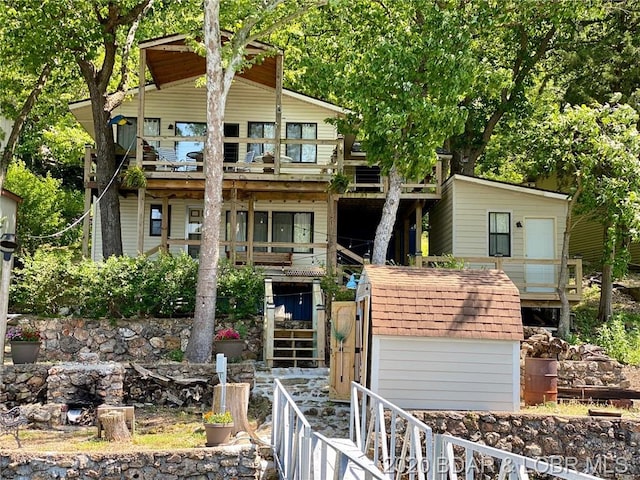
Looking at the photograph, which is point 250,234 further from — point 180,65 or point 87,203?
point 180,65

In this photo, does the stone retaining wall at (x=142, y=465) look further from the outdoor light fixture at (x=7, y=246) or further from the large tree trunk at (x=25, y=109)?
the large tree trunk at (x=25, y=109)

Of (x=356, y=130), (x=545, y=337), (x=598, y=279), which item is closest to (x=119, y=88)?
(x=356, y=130)

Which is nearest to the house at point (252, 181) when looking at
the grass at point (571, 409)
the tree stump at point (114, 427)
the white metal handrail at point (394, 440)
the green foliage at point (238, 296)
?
the green foliage at point (238, 296)

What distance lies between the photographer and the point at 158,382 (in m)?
14.3

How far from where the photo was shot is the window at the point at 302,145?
22562 mm

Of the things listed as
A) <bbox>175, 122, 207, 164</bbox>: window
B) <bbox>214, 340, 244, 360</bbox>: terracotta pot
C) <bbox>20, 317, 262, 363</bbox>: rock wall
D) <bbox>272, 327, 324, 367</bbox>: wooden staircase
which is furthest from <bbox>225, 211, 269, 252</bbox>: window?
<bbox>214, 340, 244, 360</bbox>: terracotta pot

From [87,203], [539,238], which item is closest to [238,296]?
[87,203]

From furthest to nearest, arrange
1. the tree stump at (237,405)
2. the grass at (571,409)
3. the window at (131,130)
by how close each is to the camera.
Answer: the window at (131,130), the grass at (571,409), the tree stump at (237,405)

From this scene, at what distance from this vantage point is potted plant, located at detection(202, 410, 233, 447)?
1052 cm

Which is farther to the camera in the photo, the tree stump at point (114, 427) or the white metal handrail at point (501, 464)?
the tree stump at point (114, 427)

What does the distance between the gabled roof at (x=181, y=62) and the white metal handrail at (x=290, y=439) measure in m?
11.0

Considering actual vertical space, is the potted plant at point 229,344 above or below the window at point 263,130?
below

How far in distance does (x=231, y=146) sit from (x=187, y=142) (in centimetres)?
165

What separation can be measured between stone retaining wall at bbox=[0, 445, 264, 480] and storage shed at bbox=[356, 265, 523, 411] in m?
3.07
